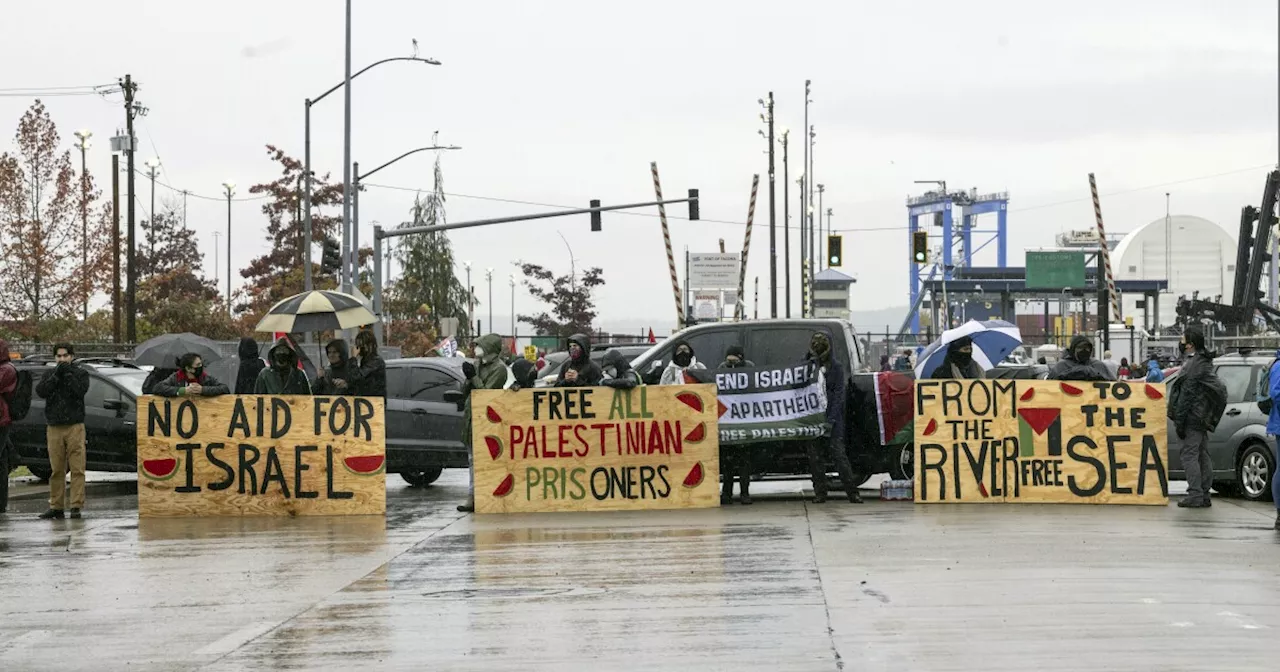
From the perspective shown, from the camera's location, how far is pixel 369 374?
57.9 ft

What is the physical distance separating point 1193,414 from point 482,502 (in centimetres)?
672

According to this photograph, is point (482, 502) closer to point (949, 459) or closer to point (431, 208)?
point (949, 459)

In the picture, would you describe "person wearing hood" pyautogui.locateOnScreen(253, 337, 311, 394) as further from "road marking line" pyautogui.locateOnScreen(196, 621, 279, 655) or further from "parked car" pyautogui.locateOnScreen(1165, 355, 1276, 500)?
"parked car" pyautogui.locateOnScreen(1165, 355, 1276, 500)

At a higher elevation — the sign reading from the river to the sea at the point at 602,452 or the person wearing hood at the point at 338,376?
the person wearing hood at the point at 338,376

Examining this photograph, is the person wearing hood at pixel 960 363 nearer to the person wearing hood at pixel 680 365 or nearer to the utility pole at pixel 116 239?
the person wearing hood at pixel 680 365

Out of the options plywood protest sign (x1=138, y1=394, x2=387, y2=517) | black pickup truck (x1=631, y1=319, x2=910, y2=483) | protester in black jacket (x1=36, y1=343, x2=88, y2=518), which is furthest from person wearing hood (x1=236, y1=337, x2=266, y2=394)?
black pickup truck (x1=631, y1=319, x2=910, y2=483)

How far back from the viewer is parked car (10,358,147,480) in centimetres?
2147

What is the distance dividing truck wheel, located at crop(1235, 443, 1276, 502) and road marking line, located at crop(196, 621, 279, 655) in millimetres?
11185

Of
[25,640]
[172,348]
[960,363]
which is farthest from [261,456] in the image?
[172,348]

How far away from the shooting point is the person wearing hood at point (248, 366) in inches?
772

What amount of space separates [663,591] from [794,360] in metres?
7.19

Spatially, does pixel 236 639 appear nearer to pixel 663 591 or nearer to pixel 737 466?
pixel 663 591

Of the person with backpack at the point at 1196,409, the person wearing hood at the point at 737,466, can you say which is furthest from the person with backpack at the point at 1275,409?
the person wearing hood at the point at 737,466

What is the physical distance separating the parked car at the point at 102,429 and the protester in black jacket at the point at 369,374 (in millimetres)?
4895
